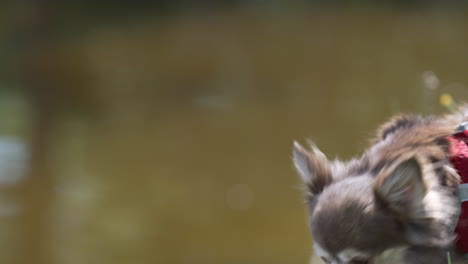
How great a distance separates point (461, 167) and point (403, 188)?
0.34m

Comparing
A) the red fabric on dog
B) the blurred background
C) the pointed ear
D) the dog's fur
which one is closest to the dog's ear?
the dog's fur

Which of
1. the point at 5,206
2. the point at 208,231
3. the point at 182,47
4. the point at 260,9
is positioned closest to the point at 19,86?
the point at 182,47

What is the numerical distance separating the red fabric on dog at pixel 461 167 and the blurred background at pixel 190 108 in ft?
4.51

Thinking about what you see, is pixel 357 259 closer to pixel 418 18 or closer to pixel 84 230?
pixel 84 230

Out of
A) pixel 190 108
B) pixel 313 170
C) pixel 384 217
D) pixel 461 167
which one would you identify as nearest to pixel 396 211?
pixel 384 217

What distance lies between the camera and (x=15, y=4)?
1594cm

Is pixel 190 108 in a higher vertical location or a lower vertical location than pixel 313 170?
higher

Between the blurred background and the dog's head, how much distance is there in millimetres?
1508

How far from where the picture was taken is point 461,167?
337cm

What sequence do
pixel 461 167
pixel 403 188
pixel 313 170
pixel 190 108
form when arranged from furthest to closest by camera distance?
pixel 190 108
pixel 313 170
pixel 461 167
pixel 403 188

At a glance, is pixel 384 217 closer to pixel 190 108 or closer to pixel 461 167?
pixel 461 167

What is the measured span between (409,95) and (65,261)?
5.25m

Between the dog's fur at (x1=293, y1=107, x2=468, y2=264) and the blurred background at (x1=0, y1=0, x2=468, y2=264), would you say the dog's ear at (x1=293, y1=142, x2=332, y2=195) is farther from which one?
the blurred background at (x1=0, y1=0, x2=468, y2=264)

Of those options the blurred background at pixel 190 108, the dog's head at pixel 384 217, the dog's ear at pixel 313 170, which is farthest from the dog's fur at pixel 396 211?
the blurred background at pixel 190 108
